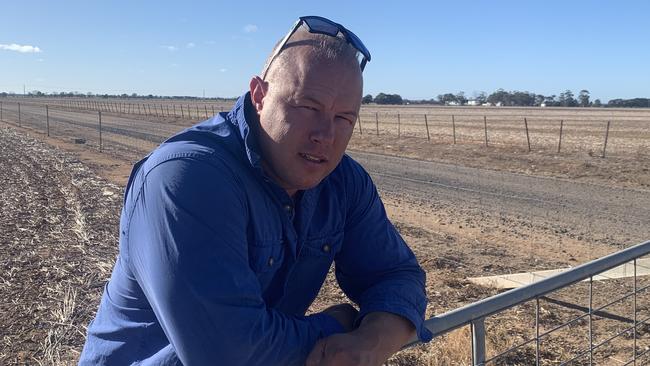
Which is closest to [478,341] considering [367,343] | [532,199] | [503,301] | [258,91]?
[503,301]

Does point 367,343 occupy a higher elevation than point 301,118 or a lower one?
lower

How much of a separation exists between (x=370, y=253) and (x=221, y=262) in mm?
731

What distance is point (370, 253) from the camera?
2004 millimetres

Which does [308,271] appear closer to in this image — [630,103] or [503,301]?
[503,301]

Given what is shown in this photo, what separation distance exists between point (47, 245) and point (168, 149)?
24.3 ft

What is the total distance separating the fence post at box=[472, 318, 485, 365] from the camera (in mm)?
1930

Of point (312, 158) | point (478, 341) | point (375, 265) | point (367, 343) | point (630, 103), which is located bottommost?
point (478, 341)

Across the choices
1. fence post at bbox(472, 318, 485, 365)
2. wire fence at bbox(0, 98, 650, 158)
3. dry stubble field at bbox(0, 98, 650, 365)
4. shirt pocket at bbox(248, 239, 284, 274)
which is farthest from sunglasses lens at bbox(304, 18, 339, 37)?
wire fence at bbox(0, 98, 650, 158)

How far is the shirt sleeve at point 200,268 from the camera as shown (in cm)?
133

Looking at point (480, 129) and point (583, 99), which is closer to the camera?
point (480, 129)

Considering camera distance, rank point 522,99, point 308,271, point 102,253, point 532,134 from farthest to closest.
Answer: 1. point 522,99
2. point 532,134
3. point 102,253
4. point 308,271

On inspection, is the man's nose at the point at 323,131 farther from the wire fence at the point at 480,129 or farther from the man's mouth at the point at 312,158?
the wire fence at the point at 480,129

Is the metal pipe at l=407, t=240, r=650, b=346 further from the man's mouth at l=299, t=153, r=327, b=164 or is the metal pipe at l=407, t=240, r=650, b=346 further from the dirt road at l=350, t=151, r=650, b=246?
the dirt road at l=350, t=151, r=650, b=246

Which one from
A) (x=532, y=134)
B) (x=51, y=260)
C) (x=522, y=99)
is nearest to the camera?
(x=51, y=260)
